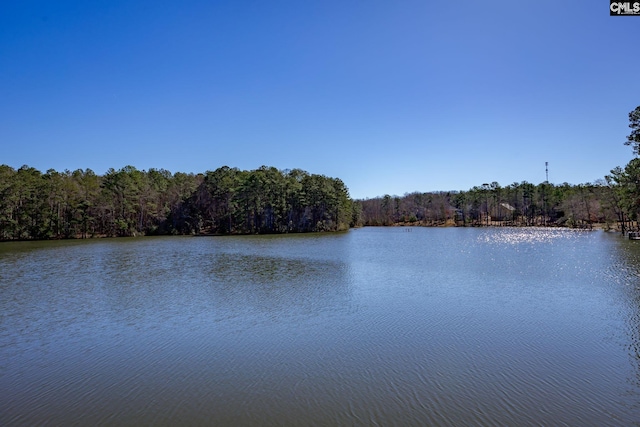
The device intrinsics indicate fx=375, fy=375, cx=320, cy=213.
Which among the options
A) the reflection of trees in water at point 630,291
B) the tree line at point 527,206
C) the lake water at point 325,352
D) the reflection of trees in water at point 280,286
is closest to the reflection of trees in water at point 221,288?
the reflection of trees in water at point 280,286

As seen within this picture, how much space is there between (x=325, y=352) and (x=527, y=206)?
314 feet

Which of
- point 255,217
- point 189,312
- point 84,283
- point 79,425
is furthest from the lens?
point 255,217

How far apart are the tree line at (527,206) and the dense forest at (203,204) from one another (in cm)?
30

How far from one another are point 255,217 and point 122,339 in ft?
204

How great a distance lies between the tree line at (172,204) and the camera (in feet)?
195

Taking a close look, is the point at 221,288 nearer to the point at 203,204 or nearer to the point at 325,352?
the point at 325,352

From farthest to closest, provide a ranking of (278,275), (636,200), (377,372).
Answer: (636,200) < (278,275) < (377,372)

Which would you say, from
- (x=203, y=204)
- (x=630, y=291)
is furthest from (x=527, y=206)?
(x=630, y=291)

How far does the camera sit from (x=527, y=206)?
90750mm

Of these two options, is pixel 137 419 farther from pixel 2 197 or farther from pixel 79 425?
pixel 2 197

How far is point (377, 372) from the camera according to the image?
26.3ft

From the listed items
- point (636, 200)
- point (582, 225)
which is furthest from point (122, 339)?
point (582, 225)

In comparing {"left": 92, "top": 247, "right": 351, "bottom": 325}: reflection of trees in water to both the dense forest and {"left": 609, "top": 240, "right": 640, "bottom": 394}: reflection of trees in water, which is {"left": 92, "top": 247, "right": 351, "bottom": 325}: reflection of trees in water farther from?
the dense forest

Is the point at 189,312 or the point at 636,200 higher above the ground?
the point at 636,200
